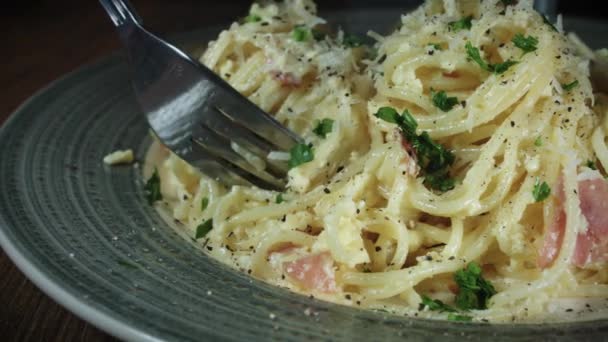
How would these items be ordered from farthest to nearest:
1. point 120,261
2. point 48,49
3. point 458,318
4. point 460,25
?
1. point 48,49
2. point 460,25
3. point 120,261
4. point 458,318

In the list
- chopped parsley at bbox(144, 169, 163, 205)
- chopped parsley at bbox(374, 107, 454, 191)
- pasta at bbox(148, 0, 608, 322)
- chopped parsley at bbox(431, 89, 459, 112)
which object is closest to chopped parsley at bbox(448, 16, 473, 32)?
pasta at bbox(148, 0, 608, 322)

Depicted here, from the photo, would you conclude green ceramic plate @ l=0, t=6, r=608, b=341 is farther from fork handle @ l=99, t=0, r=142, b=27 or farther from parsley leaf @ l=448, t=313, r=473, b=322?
fork handle @ l=99, t=0, r=142, b=27

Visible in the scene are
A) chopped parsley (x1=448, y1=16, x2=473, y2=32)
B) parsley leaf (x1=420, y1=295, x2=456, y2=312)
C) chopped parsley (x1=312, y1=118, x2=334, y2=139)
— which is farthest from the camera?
chopped parsley (x1=312, y1=118, x2=334, y2=139)

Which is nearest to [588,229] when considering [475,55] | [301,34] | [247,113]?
[475,55]

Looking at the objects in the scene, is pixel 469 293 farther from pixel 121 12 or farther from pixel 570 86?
pixel 121 12

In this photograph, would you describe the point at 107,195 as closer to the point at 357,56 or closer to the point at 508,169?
the point at 357,56
